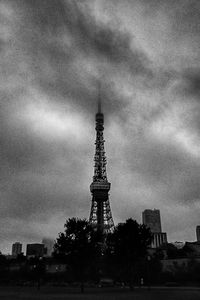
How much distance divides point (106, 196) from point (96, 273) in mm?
65814

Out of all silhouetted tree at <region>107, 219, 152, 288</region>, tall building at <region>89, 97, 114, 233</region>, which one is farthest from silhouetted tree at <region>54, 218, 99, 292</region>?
tall building at <region>89, 97, 114, 233</region>

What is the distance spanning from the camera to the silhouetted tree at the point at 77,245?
50438mm

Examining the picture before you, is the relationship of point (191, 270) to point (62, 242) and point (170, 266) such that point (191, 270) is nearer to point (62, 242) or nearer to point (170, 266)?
point (170, 266)

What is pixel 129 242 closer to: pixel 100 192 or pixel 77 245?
pixel 77 245

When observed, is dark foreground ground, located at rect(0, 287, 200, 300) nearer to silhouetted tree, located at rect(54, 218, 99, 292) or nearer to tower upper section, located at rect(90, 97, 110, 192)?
silhouetted tree, located at rect(54, 218, 99, 292)

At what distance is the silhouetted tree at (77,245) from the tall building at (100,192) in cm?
8549

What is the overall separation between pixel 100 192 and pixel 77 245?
103 m

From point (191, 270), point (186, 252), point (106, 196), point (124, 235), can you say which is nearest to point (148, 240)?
point (124, 235)

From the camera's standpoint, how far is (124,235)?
175 ft

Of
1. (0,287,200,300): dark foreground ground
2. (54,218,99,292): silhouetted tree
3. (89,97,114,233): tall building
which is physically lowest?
(0,287,200,300): dark foreground ground

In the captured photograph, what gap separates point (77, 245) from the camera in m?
50.7

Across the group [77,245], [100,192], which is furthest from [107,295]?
[100,192]

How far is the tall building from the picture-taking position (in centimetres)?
14425

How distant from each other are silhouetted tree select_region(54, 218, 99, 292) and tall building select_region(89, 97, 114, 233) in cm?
8549
